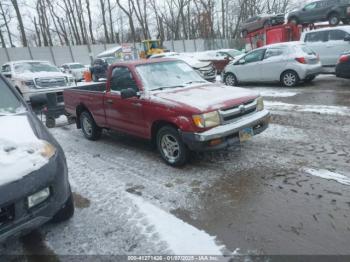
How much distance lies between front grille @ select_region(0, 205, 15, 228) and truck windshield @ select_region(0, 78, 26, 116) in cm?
156

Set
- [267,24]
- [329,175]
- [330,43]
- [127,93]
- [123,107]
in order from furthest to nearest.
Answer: [267,24]
[330,43]
[123,107]
[127,93]
[329,175]

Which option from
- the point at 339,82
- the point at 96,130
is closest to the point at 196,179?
the point at 96,130

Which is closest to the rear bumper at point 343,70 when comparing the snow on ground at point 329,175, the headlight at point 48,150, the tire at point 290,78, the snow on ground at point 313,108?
the tire at point 290,78

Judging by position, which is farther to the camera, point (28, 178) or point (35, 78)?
point (35, 78)

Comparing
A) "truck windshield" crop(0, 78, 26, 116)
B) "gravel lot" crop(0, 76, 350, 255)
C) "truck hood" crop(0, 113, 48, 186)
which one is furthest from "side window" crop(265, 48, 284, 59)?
"truck hood" crop(0, 113, 48, 186)

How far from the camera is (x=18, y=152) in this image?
2.81m

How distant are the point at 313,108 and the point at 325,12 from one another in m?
13.0

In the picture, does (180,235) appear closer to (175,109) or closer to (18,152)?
(18,152)

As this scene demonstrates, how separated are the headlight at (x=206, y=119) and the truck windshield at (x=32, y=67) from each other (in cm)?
1038

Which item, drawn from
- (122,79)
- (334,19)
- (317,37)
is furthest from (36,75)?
(334,19)

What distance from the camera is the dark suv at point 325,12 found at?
1752 cm

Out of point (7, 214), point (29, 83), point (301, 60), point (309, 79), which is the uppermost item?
point (29, 83)

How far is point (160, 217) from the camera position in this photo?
3.64 metres

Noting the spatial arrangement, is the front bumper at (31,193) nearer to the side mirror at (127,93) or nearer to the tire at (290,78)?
the side mirror at (127,93)
